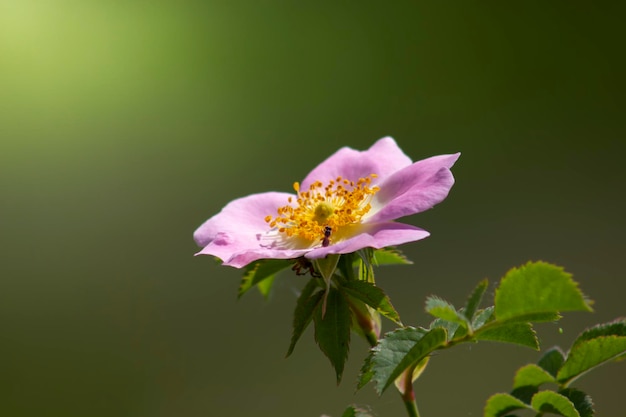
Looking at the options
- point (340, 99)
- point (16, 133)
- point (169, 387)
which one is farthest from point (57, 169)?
point (340, 99)

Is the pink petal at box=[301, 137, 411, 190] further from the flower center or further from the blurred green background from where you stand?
the blurred green background

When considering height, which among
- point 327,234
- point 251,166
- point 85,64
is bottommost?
point 251,166

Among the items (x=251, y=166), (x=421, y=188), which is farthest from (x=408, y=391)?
(x=251, y=166)

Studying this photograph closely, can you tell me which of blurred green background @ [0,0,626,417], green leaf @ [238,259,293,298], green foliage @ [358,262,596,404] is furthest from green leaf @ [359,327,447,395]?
blurred green background @ [0,0,626,417]

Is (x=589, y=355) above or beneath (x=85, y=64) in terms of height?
beneath

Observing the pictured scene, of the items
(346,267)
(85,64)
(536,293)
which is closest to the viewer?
(536,293)

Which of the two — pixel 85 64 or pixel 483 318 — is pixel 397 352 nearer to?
pixel 483 318

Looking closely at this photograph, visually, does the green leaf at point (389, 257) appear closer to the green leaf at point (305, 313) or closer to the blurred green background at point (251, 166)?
the green leaf at point (305, 313)
